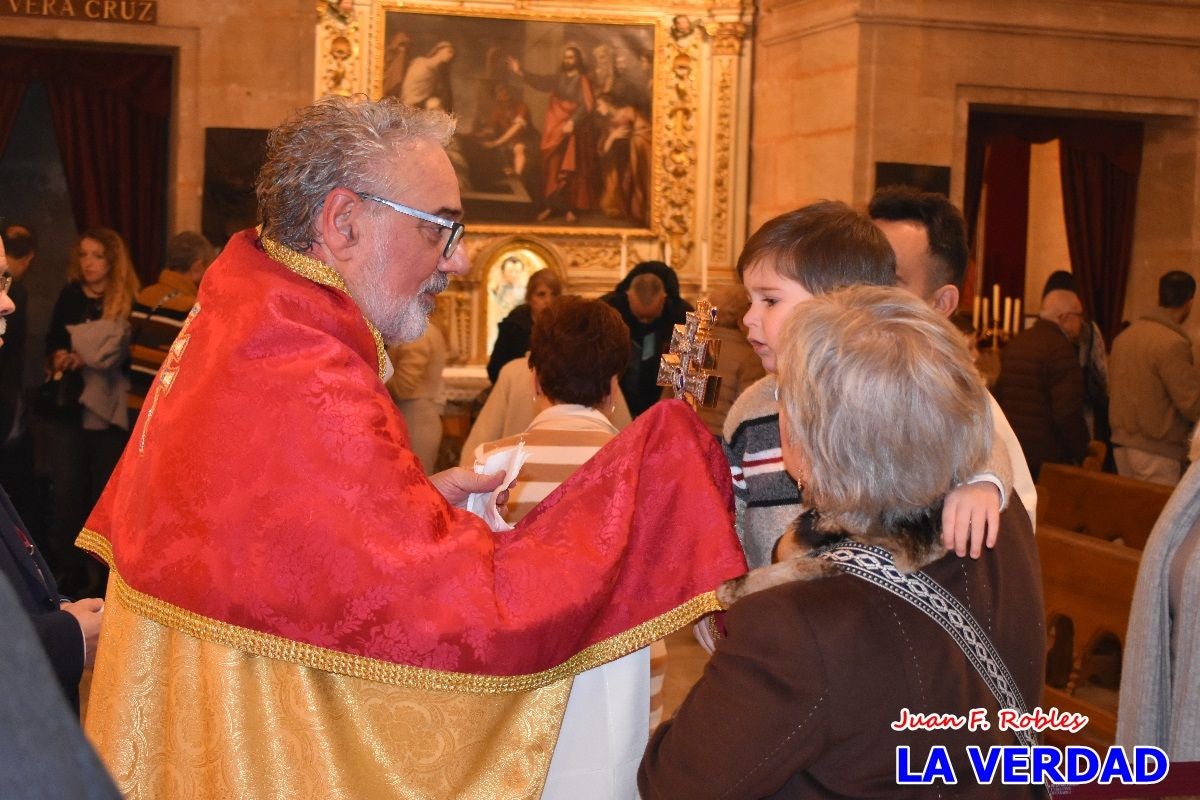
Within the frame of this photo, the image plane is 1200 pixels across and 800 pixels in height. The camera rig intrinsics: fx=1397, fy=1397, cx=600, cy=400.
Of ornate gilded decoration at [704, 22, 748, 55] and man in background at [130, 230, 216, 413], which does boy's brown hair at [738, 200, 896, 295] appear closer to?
man in background at [130, 230, 216, 413]

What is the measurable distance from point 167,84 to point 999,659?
9492mm

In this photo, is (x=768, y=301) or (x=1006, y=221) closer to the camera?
(x=768, y=301)

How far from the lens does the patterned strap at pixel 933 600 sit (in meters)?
1.78

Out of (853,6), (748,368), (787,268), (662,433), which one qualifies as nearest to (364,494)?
(662,433)

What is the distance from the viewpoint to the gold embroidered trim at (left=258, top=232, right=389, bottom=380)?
2342mm

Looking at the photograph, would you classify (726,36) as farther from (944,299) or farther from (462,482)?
(462,482)

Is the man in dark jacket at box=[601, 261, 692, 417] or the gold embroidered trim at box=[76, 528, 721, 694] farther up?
the man in dark jacket at box=[601, 261, 692, 417]

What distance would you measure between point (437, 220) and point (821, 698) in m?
1.15

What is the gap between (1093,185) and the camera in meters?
10.9

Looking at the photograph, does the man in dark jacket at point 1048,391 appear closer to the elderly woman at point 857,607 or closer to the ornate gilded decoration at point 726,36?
the ornate gilded decoration at point 726,36

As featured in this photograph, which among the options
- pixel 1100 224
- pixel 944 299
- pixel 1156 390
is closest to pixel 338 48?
pixel 1100 224

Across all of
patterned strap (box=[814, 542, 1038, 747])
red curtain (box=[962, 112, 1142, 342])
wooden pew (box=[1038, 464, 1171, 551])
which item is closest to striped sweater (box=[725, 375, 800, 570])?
patterned strap (box=[814, 542, 1038, 747])

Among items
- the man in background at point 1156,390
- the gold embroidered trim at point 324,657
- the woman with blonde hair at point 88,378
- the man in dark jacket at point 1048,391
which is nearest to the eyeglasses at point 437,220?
the gold embroidered trim at point 324,657

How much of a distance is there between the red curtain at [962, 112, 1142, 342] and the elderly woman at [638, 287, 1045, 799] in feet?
30.0
